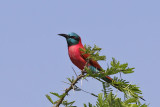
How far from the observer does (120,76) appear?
4496mm

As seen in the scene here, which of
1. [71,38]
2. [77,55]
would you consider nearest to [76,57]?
[77,55]

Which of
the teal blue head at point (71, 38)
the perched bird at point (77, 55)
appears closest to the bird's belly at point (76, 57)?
the perched bird at point (77, 55)

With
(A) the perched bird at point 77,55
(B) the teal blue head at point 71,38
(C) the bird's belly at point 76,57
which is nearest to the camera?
(A) the perched bird at point 77,55

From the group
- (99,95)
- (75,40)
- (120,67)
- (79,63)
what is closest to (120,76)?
(120,67)

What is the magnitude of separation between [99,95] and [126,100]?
0.37 metres

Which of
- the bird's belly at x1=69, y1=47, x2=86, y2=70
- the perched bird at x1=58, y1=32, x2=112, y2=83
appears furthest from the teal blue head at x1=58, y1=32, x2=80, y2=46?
the bird's belly at x1=69, y1=47, x2=86, y2=70

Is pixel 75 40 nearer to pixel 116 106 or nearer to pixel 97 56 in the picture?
pixel 97 56

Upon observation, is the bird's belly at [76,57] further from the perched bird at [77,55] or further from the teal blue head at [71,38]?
the teal blue head at [71,38]

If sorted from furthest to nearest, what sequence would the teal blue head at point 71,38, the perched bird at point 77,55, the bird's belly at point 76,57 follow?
the teal blue head at point 71,38, the bird's belly at point 76,57, the perched bird at point 77,55

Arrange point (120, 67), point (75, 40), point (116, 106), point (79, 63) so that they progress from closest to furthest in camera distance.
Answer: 1. point (116, 106)
2. point (120, 67)
3. point (79, 63)
4. point (75, 40)

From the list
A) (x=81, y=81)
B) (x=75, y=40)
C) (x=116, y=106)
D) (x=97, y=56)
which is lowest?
(x=116, y=106)

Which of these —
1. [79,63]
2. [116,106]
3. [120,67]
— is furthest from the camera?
[79,63]

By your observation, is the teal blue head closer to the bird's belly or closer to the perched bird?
the perched bird

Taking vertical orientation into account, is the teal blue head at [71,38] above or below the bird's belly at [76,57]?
above
